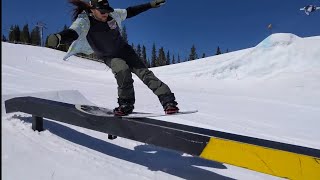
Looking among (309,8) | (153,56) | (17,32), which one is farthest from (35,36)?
(309,8)

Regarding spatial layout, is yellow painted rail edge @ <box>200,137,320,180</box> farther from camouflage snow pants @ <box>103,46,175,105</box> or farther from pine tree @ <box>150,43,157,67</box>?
pine tree @ <box>150,43,157,67</box>

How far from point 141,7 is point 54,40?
1653 mm

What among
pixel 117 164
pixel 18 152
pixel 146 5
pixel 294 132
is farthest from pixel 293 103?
pixel 18 152

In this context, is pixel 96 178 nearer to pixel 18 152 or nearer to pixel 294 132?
pixel 18 152

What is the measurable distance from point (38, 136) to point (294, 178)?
2875 mm

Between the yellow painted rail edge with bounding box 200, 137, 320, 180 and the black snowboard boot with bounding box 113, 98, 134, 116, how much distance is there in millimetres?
1411

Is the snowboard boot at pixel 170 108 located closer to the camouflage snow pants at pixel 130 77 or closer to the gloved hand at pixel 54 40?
the camouflage snow pants at pixel 130 77

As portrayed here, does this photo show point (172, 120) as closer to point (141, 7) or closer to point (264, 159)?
point (141, 7)

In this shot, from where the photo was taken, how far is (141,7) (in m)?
4.72

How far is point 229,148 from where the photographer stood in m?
2.84

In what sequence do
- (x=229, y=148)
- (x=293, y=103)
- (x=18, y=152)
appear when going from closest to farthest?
(x=229, y=148), (x=18, y=152), (x=293, y=103)

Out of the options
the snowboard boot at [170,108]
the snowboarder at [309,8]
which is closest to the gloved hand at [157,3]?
the snowboard boot at [170,108]

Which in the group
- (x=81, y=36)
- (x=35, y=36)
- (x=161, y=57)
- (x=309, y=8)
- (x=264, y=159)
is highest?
(x=35, y=36)

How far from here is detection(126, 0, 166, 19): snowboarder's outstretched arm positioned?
463 cm
